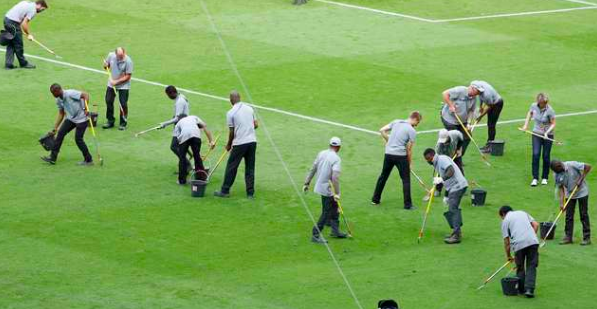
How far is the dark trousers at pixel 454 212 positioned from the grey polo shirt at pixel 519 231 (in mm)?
2229

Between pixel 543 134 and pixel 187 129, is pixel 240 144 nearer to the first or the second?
pixel 187 129

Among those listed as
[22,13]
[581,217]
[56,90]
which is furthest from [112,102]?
[581,217]

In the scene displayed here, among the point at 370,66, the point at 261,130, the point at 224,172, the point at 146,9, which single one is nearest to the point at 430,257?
the point at 224,172

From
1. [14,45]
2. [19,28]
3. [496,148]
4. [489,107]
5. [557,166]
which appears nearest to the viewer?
[557,166]

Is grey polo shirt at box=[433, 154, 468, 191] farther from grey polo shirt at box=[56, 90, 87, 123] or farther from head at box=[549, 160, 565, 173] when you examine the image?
A: grey polo shirt at box=[56, 90, 87, 123]

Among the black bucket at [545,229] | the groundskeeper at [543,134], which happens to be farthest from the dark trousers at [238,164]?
the groundskeeper at [543,134]

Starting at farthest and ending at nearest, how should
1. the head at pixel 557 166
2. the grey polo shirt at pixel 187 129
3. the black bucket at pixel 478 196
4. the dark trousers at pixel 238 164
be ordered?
the grey polo shirt at pixel 187 129 < the dark trousers at pixel 238 164 < the black bucket at pixel 478 196 < the head at pixel 557 166

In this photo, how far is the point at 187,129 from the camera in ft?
87.4

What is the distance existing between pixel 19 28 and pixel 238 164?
37.2 ft

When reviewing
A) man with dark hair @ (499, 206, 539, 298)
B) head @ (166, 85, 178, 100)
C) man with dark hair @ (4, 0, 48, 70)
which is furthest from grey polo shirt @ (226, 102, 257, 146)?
man with dark hair @ (4, 0, 48, 70)

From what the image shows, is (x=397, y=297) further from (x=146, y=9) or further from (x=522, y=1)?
(x=522, y=1)

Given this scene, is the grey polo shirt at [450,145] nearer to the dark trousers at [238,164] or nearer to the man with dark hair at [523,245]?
the dark trousers at [238,164]

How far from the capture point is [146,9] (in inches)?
1684

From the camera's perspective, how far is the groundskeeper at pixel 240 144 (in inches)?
1033
